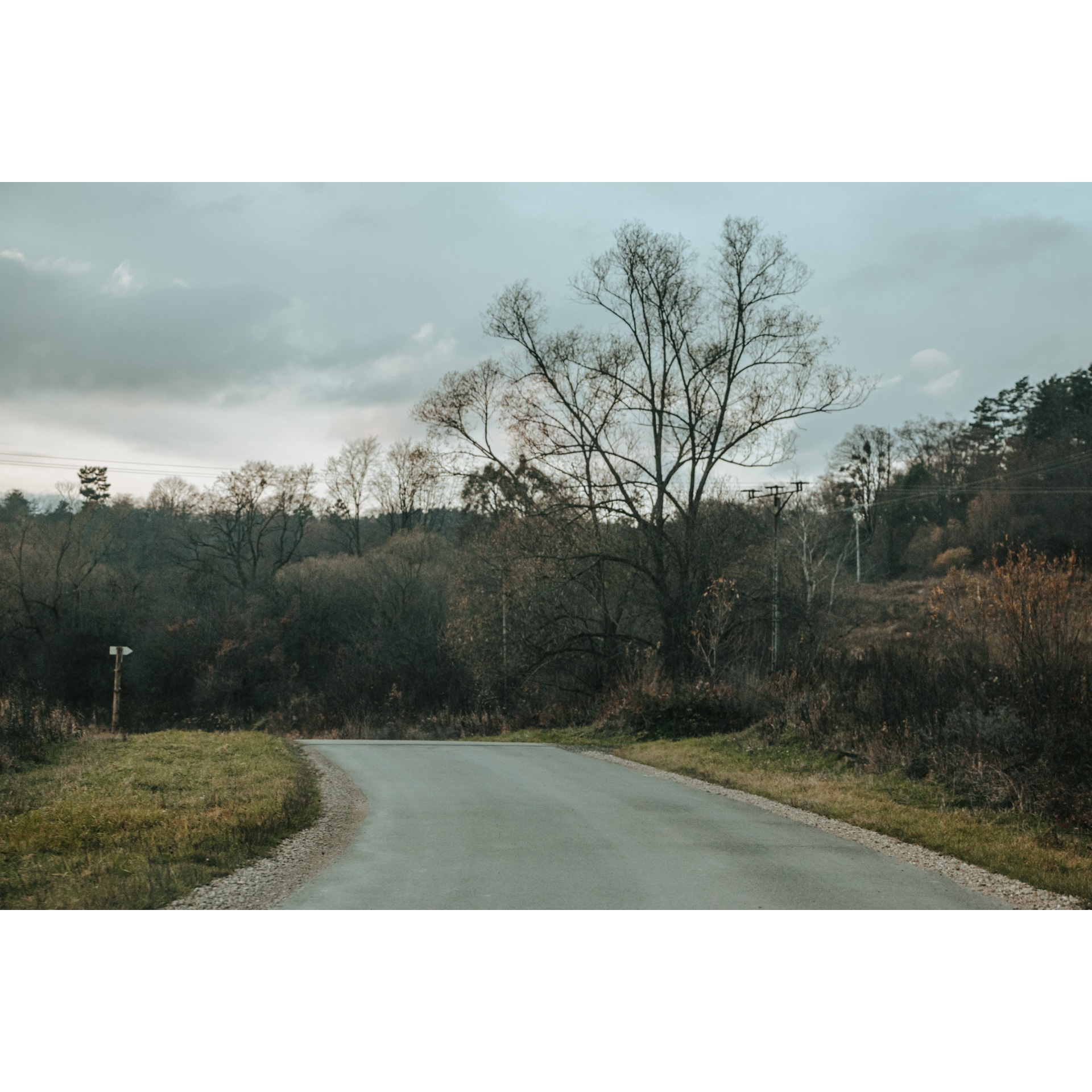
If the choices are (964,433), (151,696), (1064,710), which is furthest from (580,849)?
(964,433)

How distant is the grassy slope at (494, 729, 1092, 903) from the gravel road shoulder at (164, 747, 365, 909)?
5.86 metres

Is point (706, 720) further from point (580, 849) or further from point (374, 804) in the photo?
point (580, 849)

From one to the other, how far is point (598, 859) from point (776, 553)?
25714 millimetres

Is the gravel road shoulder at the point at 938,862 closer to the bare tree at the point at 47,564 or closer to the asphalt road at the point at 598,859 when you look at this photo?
the asphalt road at the point at 598,859

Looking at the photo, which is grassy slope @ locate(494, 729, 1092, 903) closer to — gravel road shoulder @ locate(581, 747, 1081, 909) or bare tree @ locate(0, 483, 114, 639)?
gravel road shoulder @ locate(581, 747, 1081, 909)

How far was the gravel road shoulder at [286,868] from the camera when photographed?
21.0ft

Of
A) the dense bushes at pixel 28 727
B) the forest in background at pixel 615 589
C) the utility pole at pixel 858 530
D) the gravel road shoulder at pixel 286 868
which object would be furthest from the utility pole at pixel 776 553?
the utility pole at pixel 858 530

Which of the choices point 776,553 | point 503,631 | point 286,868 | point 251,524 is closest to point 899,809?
point 286,868

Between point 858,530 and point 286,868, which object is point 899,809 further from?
point 858,530

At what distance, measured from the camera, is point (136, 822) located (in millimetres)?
8781

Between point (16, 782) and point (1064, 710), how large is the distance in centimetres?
1363

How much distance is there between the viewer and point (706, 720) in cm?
2030

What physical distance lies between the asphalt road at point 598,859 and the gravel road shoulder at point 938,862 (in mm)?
187

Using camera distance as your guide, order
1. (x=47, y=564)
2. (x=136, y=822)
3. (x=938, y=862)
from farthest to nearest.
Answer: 1. (x=47, y=564)
2. (x=136, y=822)
3. (x=938, y=862)
